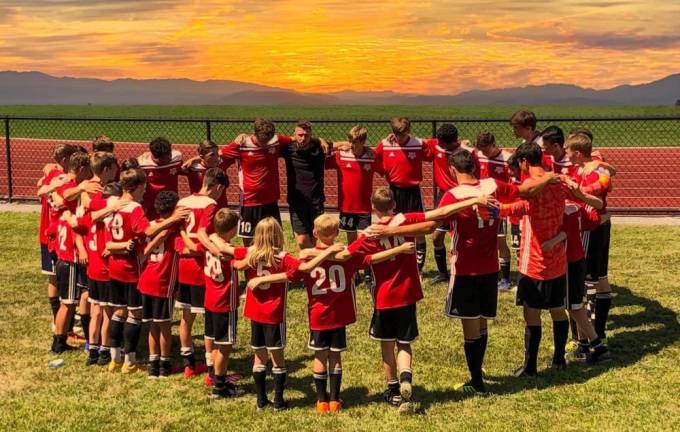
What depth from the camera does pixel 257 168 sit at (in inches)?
441

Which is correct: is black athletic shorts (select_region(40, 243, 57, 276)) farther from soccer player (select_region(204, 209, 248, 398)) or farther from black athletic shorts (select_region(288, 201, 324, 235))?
black athletic shorts (select_region(288, 201, 324, 235))

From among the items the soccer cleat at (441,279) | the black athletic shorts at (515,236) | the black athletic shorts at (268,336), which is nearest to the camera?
the black athletic shorts at (268,336)

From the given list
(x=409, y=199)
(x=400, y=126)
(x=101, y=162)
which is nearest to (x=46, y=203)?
(x=101, y=162)

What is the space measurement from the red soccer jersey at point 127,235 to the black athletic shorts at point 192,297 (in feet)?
1.88

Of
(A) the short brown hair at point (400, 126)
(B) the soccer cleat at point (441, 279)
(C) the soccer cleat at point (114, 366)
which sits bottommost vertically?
(C) the soccer cleat at point (114, 366)

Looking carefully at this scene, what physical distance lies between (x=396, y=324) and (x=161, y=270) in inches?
101

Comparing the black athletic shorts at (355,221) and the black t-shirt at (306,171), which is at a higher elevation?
the black t-shirt at (306,171)

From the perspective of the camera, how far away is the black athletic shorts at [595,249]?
8.58 metres

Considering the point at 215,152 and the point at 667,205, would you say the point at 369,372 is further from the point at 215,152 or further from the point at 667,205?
the point at 667,205

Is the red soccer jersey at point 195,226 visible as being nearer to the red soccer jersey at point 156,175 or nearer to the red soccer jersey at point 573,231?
the red soccer jersey at point 156,175

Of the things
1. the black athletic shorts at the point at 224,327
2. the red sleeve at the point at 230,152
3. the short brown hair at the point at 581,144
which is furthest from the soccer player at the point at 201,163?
the short brown hair at the point at 581,144

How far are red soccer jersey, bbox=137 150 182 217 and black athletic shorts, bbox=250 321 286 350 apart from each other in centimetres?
361

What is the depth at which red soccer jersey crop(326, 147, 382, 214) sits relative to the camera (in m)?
11.3

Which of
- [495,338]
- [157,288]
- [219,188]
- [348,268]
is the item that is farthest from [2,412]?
[495,338]
